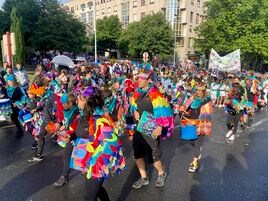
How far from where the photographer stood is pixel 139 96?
456 centimetres

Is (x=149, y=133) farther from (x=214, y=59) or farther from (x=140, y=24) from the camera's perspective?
(x=140, y=24)

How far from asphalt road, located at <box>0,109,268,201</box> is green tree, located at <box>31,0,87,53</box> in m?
23.6

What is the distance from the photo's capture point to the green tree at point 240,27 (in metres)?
32.1

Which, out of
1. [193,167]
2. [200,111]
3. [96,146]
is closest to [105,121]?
[96,146]

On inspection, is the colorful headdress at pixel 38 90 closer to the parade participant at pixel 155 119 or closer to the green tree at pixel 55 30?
the parade participant at pixel 155 119

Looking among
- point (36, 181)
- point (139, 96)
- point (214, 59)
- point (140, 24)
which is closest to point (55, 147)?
point (36, 181)

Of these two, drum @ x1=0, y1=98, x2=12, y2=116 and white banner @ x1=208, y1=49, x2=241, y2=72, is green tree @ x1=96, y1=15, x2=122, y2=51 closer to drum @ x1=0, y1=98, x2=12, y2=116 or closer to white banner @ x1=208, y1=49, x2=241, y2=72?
white banner @ x1=208, y1=49, x2=241, y2=72

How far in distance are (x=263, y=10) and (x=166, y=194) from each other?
3250 centimetres

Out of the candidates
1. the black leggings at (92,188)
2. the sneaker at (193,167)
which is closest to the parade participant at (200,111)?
the sneaker at (193,167)

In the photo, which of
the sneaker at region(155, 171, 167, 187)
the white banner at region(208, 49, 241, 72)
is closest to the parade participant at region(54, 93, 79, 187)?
the sneaker at region(155, 171, 167, 187)

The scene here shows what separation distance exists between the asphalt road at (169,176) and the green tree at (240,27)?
89.5ft

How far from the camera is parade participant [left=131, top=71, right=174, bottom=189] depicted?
170 inches

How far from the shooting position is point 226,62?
62.5 ft

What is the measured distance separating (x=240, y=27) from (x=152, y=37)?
1198 cm
